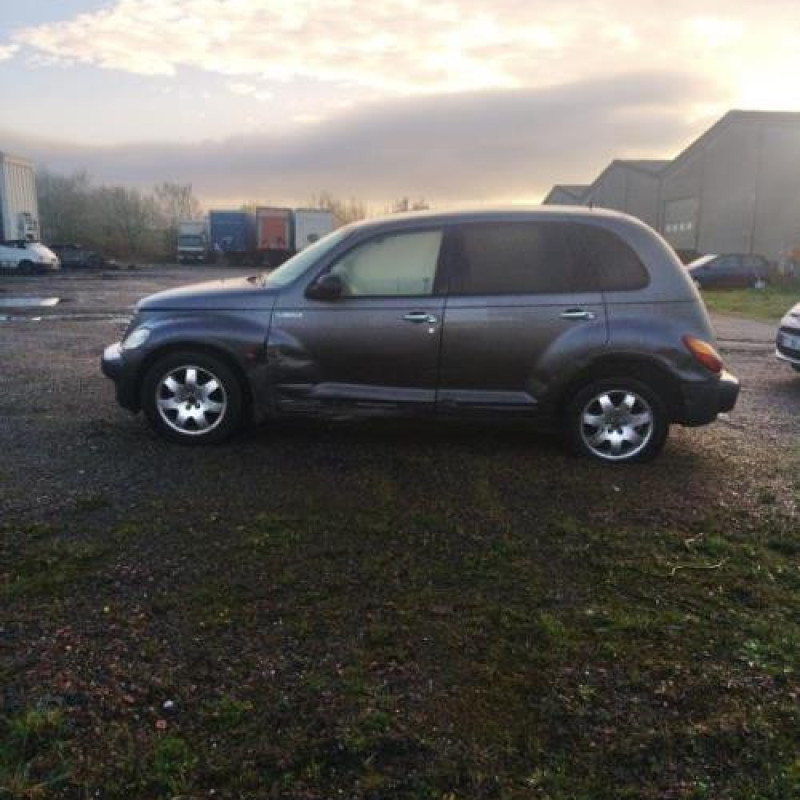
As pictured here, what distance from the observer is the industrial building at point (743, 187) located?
3912 centimetres

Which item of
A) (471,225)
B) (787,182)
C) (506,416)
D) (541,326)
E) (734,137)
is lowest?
(506,416)

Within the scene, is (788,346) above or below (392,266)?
below

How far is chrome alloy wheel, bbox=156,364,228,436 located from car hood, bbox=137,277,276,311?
0.47m

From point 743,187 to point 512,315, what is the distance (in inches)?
1574

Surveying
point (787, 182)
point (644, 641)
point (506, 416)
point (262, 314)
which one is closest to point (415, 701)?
point (644, 641)

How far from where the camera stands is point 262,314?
5.64 metres

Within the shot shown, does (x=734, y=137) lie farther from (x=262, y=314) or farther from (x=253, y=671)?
(x=253, y=671)

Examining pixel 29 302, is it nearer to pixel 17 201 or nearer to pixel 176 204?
pixel 17 201

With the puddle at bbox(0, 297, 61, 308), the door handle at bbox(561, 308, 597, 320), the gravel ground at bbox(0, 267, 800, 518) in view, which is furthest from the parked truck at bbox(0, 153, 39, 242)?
the door handle at bbox(561, 308, 597, 320)

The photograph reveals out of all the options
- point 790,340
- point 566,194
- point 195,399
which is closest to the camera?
point 195,399

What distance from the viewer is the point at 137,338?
5777mm

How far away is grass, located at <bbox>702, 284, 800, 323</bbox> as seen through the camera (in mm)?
20938

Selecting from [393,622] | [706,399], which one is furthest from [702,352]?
[393,622]

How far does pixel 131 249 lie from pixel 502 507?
173ft
